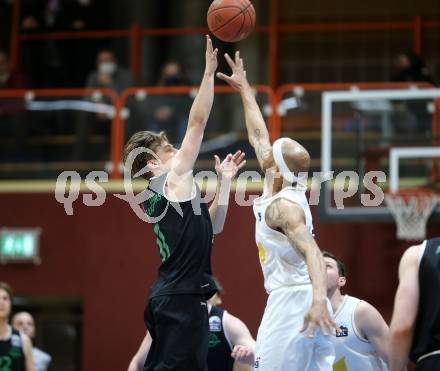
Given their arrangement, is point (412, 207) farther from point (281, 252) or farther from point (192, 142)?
point (192, 142)

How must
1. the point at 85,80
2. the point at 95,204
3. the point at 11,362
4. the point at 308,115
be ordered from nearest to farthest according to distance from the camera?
the point at 11,362, the point at 308,115, the point at 95,204, the point at 85,80

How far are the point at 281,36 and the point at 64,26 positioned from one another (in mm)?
3249

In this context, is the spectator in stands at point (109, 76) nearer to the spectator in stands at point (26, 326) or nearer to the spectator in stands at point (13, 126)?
the spectator in stands at point (13, 126)

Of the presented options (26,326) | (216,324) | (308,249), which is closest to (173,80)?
(26,326)

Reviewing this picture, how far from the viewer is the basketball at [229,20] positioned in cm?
771

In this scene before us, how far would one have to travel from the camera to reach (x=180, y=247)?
6566 mm

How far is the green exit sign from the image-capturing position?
1243cm

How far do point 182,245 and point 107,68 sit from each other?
7509mm

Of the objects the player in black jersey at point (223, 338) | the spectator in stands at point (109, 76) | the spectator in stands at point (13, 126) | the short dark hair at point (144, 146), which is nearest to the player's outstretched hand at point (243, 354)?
the player in black jersey at point (223, 338)

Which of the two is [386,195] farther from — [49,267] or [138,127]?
[49,267]

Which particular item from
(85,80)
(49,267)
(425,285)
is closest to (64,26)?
(85,80)

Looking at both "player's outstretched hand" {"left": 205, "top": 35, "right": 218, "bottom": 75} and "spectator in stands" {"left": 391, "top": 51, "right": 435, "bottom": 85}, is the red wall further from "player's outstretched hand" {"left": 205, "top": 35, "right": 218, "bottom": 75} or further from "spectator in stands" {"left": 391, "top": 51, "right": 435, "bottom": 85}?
"player's outstretched hand" {"left": 205, "top": 35, "right": 218, "bottom": 75}

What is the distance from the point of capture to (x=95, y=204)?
1230 cm

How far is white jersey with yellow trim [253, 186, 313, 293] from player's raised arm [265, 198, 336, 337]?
2.9 inches
